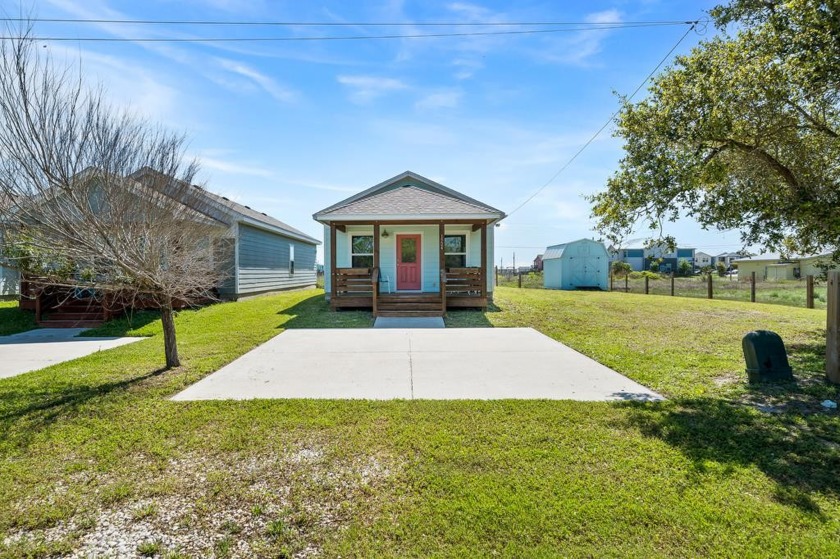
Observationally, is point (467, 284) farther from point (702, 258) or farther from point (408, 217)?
point (702, 258)

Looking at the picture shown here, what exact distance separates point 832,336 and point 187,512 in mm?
7560

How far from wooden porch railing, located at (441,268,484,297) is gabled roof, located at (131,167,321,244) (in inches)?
262

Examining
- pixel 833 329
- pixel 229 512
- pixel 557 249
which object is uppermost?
pixel 557 249

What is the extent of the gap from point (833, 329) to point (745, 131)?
9.64 ft

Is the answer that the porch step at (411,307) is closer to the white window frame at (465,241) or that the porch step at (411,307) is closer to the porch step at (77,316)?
the white window frame at (465,241)

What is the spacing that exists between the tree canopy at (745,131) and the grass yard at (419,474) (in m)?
2.65

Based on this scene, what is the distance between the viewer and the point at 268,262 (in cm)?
1730

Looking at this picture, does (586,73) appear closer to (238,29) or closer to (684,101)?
(684,101)

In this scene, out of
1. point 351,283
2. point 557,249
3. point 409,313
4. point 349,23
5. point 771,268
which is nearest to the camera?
point 349,23

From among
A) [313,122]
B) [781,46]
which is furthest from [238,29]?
[781,46]

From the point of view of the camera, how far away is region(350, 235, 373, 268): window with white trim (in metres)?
14.5

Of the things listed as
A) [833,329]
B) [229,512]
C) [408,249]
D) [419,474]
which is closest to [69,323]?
[408,249]

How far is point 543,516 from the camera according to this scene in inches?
99.2

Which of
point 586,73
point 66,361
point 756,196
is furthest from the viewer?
point 586,73
